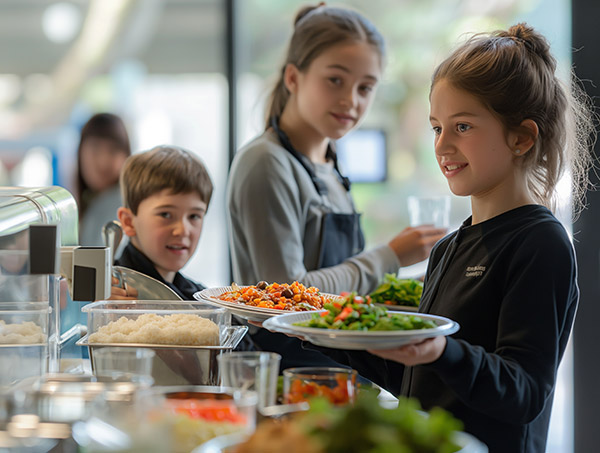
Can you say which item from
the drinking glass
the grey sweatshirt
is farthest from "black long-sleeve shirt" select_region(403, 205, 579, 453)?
the grey sweatshirt

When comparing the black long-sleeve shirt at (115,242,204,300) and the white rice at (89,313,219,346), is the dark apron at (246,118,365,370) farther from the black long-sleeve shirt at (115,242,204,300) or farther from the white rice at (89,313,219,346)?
the white rice at (89,313,219,346)

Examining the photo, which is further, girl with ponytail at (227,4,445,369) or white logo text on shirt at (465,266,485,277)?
girl with ponytail at (227,4,445,369)

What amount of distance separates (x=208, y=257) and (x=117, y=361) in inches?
135

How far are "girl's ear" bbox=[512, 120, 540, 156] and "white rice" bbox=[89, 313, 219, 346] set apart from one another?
77 centimetres

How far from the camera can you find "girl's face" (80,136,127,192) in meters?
3.95

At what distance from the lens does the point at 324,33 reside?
8.48 feet

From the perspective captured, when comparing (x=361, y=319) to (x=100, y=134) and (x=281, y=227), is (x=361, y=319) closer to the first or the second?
(x=281, y=227)

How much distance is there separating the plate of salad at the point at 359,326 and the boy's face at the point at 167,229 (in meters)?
1.06

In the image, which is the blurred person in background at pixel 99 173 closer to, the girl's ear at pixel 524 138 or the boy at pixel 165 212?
the boy at pixel 165 212

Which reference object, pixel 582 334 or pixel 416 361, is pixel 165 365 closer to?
pixel 416 361

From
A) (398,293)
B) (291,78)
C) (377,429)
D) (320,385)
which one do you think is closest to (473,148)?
(320,385)

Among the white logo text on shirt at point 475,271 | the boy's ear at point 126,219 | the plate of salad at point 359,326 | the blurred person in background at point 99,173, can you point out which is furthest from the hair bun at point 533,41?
the blurred person in background at point 99,173

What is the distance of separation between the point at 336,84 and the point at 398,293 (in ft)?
2.57

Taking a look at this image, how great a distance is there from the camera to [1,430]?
3.25 feet
